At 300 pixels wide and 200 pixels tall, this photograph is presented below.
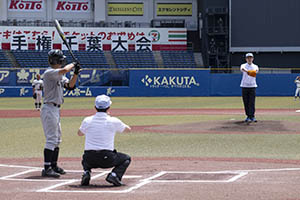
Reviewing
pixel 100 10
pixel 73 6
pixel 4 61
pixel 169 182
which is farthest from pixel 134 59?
pixel 169 182

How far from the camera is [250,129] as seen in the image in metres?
15.4

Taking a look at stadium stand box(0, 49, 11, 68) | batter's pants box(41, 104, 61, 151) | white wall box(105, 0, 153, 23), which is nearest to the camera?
batter's pants box(41, 104, 61, 151)

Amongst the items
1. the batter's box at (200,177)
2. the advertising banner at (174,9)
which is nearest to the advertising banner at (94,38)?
the advertising banner at (174,9)

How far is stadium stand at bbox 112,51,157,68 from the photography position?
48.8 metres

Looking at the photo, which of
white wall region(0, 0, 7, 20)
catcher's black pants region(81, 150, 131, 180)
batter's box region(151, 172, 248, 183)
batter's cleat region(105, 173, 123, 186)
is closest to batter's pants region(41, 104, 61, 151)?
catcher's black pants region(81, 150, 131, 180)

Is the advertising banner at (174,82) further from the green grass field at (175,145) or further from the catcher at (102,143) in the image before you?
the catcher at (102,143)

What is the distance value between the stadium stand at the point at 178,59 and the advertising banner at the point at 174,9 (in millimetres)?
4866

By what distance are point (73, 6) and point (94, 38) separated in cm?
434

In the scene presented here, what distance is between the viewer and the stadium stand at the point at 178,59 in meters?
49.2

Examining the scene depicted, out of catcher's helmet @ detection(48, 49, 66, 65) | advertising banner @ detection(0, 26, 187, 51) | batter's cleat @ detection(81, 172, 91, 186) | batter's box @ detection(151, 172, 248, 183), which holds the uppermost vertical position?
advertising banner @ detection(0, 26, 187, 51)

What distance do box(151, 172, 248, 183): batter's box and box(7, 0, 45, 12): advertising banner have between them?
46.7m

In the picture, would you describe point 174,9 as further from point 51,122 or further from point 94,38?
point 51,122

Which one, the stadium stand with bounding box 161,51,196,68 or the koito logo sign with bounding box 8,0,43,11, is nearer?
the stadium stand with bounding box 161,51,196,68

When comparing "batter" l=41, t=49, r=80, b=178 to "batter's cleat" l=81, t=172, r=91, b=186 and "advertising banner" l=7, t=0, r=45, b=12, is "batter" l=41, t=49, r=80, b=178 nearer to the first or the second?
"batter's cleat" l=81, t=172, r=91, b=186
